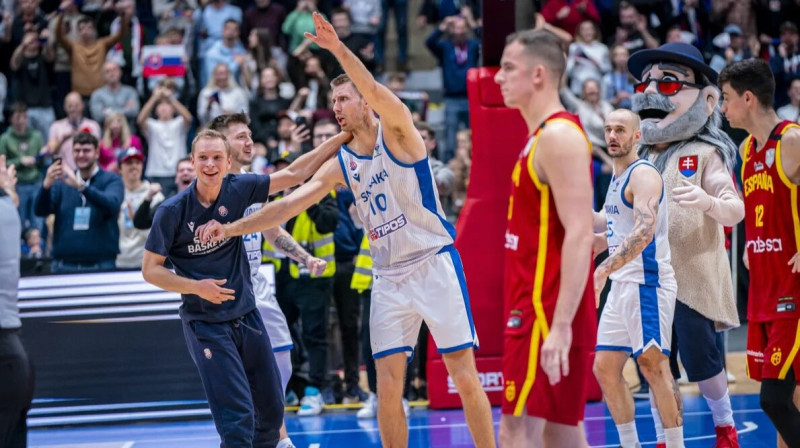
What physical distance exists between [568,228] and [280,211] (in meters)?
2.50

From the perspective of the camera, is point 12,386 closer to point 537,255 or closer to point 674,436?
point 537,255

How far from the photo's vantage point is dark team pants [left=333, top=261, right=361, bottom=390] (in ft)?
33.1

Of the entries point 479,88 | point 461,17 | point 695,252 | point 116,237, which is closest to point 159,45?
point 461,17

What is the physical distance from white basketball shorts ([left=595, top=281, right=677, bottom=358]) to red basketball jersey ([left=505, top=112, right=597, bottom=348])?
6.90ft

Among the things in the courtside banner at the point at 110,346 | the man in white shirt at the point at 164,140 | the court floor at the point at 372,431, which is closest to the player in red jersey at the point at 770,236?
the court floor at the point at 372,431

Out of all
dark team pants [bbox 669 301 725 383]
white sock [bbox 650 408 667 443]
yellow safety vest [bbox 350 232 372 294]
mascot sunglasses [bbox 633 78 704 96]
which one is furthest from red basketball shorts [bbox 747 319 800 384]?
yellow safety vest [bbox 350 232 372 294]

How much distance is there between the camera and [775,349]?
5965 mm

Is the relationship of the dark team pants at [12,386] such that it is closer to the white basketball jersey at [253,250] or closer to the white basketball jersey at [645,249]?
the white basketball jersey at [253,250]

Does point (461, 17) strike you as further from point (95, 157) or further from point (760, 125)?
point (760, 125)

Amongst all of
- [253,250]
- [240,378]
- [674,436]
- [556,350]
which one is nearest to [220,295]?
[240,378]

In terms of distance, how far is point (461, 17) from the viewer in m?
14.7

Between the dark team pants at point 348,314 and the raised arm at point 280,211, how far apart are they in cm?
353

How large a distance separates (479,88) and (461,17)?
18.4 feet

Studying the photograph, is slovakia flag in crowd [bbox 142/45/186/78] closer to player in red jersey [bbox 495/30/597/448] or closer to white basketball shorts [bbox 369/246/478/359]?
white basketball shorts [bbox 369/246/478/359]
